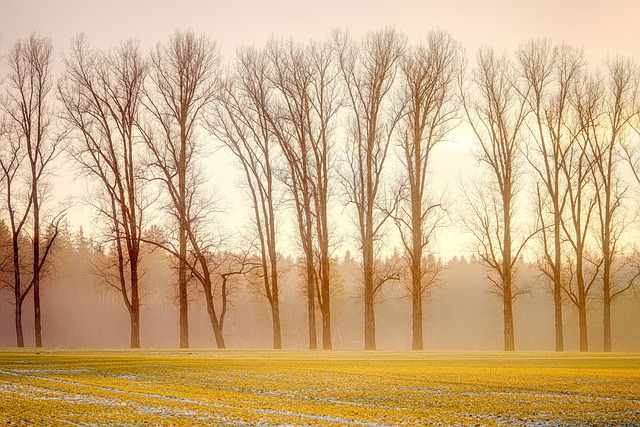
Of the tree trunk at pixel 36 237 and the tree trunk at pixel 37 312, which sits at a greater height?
the tree trunk at pixel 36 237

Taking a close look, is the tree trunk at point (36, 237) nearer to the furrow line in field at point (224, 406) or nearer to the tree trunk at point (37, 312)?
the tree trunk at point (37, 312)

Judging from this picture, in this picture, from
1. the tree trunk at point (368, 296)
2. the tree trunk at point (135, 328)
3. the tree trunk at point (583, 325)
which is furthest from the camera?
the tree trunk at point (583, 325)

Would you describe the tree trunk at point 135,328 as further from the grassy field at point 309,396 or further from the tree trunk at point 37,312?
the grassy field at point 309,396

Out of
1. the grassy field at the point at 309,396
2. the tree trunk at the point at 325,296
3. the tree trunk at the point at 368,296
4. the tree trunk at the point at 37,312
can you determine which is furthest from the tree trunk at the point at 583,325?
the tree trunk at the point at 37,312

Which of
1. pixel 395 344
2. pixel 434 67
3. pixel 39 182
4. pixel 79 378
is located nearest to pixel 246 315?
pixel 395 344

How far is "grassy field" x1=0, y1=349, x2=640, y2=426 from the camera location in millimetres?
9078

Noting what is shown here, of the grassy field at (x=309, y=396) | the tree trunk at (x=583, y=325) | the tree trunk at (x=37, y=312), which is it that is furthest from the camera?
the tree trunk at (x=37, y=312)

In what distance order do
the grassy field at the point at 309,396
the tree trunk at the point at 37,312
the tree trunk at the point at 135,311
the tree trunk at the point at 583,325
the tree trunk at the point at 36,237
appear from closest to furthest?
the grassy field at the point at 309,396
the tree trunk at the point at 135,311
the tree trunk at the point at 583,325
the tree trunk at the point at 37,312
the tree trunk at the point at 36,237

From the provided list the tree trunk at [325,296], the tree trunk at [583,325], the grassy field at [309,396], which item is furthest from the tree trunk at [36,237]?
the tree trunk at [583,325]

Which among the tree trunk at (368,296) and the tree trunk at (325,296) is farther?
the tree trunk at (325,296)

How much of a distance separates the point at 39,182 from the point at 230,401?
118ft

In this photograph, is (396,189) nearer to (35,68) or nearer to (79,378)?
(35,68)

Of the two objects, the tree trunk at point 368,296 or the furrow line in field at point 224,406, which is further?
the tree trunk at point 368,296

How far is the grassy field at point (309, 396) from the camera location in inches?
357
